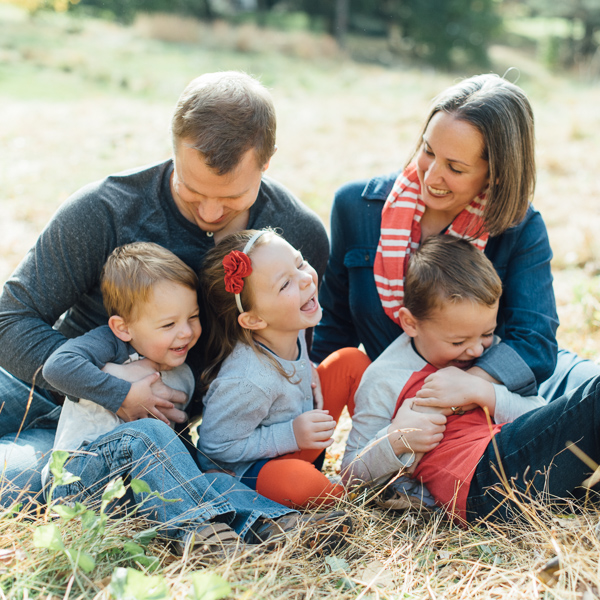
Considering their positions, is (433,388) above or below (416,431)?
above

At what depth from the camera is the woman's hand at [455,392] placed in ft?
7.77

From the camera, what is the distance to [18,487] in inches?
86.4

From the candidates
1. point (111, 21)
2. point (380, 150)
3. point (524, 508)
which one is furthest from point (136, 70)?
point (524, 508)

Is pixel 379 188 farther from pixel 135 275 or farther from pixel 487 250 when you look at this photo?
pixel 135 275

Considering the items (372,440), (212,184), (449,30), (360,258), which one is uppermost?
(449,30)

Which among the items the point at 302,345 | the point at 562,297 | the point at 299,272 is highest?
the point at 299,272

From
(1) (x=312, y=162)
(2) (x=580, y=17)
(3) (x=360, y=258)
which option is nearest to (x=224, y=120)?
(3) (x=360, y=258)

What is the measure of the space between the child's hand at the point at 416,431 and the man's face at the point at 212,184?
1027 mm

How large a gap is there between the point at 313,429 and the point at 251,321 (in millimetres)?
476

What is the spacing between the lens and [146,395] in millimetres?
2260

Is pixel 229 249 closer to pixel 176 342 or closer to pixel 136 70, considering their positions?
pixel 176 342

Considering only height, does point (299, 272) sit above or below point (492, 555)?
above

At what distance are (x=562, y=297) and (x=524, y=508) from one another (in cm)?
286

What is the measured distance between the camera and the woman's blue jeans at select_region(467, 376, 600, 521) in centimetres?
207
